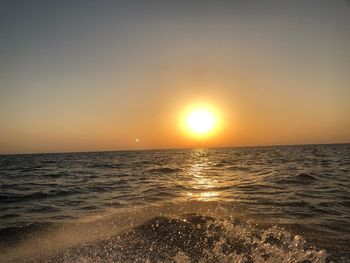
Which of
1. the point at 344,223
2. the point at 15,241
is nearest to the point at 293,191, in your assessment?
the point at 344,223

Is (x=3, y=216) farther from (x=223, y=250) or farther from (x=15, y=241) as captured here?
(x=223, y=250)

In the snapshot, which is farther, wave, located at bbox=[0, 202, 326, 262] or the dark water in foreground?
the dark water in foreground

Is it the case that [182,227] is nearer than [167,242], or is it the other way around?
[167,242]

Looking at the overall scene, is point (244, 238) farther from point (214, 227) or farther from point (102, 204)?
point (102, 204)

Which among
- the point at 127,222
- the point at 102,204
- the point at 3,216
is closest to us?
the point at 127,222

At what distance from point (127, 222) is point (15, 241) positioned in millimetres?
2640

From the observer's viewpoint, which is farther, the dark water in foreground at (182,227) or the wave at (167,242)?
the dark water in foreground at (182,227)

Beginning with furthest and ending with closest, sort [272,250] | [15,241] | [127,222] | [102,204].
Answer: [102,204]
[127,222]
[15,241]
[272,250]

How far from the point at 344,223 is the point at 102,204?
7791 mm

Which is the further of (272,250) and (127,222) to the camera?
(127,222)

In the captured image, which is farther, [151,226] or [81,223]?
[81,223]

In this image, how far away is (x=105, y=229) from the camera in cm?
804

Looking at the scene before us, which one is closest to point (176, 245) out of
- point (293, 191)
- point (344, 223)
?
point (344, 223)

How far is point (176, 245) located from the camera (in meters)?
6.62
